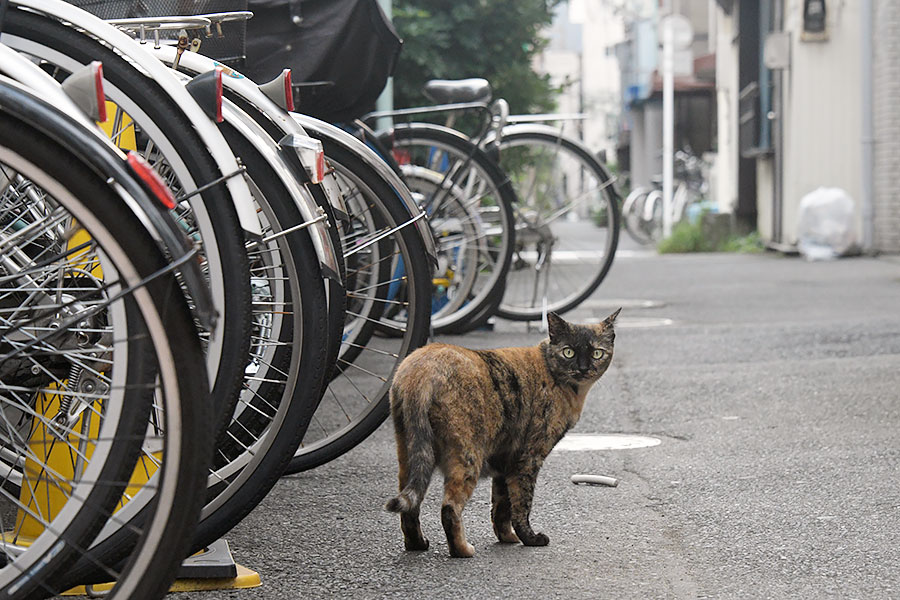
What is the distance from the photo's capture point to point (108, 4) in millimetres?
3047

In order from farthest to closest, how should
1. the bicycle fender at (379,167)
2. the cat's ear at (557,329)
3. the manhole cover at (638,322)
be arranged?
the manhole cover at (638,322), the bicycle fender at (379,167), the cat's ear at (557,329)

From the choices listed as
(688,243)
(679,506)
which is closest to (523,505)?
(679,506)

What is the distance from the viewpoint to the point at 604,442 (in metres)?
4.20

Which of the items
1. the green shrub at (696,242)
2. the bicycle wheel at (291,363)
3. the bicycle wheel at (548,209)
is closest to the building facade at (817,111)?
the green shrub at (696,242)

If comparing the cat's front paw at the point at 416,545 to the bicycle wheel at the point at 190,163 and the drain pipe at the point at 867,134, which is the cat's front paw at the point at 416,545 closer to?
the bicycle wheel at the point at 190,163

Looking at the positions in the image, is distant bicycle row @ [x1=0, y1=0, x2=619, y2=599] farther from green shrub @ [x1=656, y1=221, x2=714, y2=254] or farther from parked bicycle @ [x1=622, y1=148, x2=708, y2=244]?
parked bicycle @ [x1=622, y1=148, x2=708, y2=244]

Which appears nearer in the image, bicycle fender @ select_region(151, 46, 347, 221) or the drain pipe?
bicycle fender @ select_region(151, 46, 347, 221)

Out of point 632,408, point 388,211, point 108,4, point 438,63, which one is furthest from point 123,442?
point 438,63

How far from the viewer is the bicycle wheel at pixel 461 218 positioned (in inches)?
250

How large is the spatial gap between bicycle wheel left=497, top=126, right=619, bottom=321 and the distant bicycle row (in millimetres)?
3229

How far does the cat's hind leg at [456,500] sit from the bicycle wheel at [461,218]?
135 inches

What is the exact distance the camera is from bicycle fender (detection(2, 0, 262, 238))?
233cm

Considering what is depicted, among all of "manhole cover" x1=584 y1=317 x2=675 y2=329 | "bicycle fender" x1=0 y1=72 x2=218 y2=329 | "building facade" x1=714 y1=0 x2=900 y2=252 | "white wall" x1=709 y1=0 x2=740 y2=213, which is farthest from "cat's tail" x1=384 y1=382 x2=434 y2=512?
"white wall" x1=709 y1=0 x2=740 y2=213

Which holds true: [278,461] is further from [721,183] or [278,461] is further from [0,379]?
[721,183]
